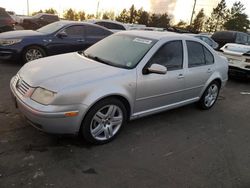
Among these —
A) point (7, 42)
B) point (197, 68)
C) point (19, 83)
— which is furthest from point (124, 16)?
point (19, 83)

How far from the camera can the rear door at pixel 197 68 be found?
490cm

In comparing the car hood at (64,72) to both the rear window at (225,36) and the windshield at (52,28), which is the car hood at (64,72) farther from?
the rear window at (225,36)

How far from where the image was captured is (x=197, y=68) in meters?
5.04

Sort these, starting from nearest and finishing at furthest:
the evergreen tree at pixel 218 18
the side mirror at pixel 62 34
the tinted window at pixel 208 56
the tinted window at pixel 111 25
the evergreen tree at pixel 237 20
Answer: the tinted window at pixel 208 56
the side mirror at pixel 62 34
the tinted window at pixel 111 25
the evergreen tree at pixel 237 20
the evergreen tree at pixel 218 18

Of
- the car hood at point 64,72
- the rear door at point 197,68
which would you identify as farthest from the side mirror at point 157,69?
the rear door at point 197,68

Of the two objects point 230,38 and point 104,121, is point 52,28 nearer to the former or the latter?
point 104,121

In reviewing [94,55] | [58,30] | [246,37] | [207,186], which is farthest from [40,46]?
[246,37]

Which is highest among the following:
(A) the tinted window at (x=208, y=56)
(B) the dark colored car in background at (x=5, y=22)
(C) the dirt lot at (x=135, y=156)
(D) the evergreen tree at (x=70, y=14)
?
(A) the tinted window at (x=208, y=56)

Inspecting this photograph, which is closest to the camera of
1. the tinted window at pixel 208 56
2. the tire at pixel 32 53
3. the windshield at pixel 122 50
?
the windshield at pixel 122 50

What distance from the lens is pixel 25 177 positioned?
3.01m

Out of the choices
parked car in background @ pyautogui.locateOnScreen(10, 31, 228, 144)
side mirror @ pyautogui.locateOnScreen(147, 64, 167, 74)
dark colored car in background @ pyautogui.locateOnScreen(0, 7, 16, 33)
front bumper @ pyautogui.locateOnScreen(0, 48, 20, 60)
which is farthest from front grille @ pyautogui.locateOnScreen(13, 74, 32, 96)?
dark colored car in background @ pyautogui.locateOnScreen(0, 7, 16, 33)

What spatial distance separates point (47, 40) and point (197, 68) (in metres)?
4.93

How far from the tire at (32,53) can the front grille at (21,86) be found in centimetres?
413

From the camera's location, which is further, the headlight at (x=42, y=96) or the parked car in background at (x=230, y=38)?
the parked car in background at (x=230, y=38)
